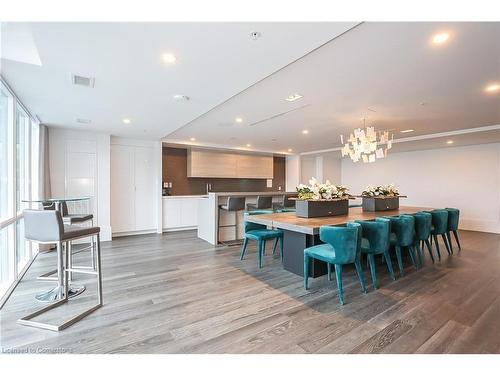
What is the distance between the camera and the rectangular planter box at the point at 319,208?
11.8ft

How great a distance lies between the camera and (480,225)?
21.8ft

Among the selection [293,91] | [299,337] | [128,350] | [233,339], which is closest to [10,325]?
[128,350]

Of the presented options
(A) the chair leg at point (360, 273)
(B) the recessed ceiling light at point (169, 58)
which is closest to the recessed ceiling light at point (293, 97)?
(B) the recessed ceiling light at point (169, 58)

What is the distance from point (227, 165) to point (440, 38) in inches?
247

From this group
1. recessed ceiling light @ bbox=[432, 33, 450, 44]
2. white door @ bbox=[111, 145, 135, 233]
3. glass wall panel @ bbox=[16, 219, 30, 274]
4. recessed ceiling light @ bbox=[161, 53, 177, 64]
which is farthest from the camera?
white door @ bbox=[111, 145, 135, 233]

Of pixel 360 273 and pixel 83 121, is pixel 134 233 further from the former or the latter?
pixel 360 273

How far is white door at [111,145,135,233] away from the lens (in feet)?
19.6

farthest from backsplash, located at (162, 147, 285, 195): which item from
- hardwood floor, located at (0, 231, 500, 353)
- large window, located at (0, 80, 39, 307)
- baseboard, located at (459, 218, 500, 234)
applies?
baseboard, located at (459, 218, 500, 234)

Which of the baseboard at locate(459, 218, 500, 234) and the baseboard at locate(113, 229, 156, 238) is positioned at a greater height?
the baseboard at locate(459, 218, 500, 234)

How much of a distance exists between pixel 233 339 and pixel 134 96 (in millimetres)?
3161

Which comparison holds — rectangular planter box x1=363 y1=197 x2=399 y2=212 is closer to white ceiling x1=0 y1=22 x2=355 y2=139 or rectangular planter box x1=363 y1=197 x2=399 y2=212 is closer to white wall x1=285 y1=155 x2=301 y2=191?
white ceiling x1=0 y1=22 x2=355 y2=139

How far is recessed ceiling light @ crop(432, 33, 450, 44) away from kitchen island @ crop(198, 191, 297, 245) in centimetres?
390

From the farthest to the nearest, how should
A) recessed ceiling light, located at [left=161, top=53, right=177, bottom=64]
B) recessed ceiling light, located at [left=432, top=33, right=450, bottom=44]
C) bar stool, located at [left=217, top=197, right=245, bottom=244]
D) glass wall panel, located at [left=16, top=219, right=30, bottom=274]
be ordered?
bar stool, located at [left=217, top=197, right=245, bottom=244], glass wall panel, located at [left=16, top=219, right=30, bottom=274], recessed ceiling light, located at [left=161, top=53, right=177, bottom=64], recessed ceiling light, located at [left=432, top=33, right=450, bottom=44]
